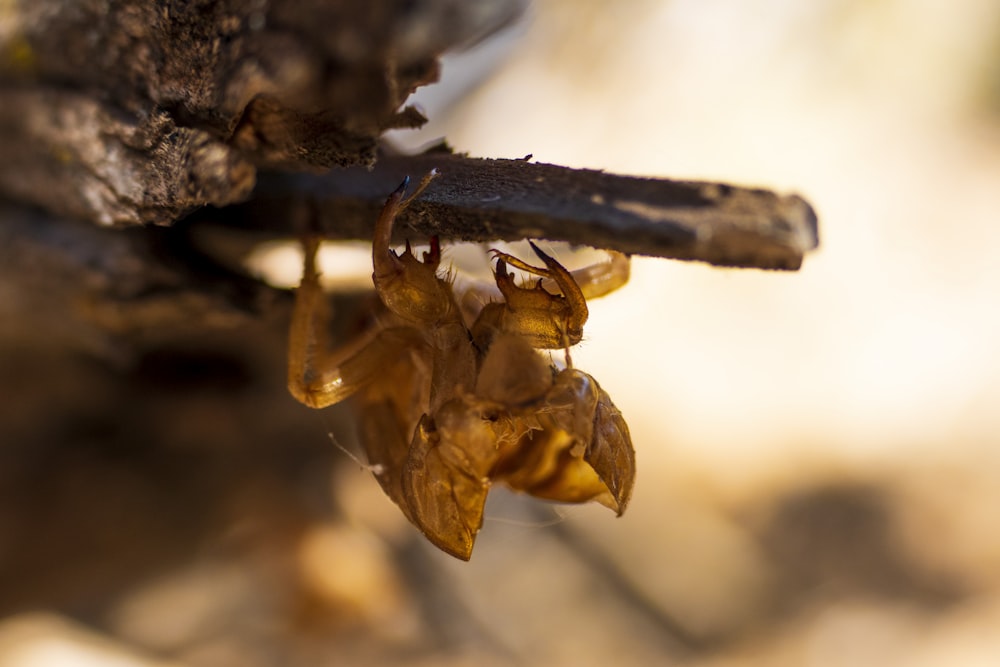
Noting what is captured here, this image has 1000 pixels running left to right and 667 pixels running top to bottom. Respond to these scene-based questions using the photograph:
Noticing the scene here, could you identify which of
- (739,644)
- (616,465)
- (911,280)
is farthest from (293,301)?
(911,280)

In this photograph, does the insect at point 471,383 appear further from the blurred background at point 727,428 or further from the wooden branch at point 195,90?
the blurred background at point 727,428

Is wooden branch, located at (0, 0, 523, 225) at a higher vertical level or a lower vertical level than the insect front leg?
higher

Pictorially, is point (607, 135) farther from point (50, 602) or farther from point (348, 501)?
point (50, 602)

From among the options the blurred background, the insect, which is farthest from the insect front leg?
the blurred background

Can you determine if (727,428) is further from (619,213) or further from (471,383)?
(619,213)

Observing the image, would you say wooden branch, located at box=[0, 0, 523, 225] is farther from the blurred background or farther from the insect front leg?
the blurred background

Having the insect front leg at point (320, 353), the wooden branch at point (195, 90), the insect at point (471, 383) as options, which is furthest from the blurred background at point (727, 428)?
the wooden branch at point (195, 90)

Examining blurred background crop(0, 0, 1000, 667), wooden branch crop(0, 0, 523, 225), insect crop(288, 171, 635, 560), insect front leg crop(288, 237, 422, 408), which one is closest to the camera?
wooden branch crop(0, 0, 523, 225)
